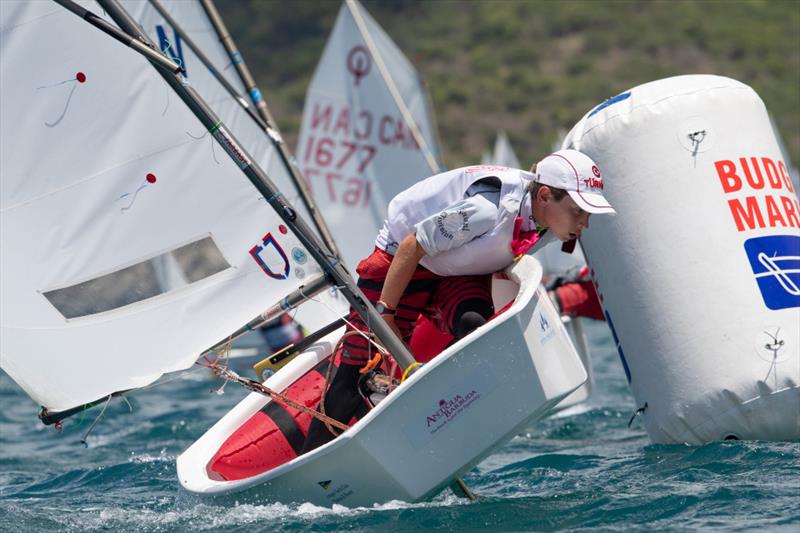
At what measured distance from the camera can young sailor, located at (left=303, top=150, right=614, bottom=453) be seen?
147 inches

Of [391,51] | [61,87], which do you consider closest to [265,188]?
[61,87]

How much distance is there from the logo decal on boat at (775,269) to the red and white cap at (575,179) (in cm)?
88

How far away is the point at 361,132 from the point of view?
9.29 metres

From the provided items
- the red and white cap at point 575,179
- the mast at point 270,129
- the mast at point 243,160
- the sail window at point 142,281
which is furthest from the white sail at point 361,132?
the red and white cap at point 575,179

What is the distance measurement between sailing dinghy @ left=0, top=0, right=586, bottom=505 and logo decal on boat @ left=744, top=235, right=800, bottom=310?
3.38ft

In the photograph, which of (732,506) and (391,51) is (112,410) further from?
(732,506)

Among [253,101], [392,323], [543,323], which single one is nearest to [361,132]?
[253,101]

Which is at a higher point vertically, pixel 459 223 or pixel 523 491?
pixel 459 223

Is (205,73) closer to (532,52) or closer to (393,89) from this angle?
(393,89)

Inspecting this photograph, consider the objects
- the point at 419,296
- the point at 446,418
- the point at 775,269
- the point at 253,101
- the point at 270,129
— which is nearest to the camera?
the point at 446,418

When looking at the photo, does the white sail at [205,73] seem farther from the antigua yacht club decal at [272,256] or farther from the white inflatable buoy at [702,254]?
the white inflatable buoy at [702,254]

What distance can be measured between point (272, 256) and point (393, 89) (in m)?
5.06

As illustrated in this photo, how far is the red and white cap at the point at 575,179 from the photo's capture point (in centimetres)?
373

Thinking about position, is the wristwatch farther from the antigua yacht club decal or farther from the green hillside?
the green hillside
